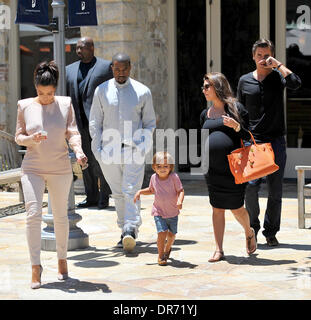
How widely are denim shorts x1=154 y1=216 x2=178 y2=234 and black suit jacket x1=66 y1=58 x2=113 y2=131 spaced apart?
3.24 meters

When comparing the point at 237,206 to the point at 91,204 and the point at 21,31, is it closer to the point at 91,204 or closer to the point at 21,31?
the point at 91,204

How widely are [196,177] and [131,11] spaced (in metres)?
2.76

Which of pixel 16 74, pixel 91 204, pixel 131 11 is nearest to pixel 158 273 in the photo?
pixel 91 204

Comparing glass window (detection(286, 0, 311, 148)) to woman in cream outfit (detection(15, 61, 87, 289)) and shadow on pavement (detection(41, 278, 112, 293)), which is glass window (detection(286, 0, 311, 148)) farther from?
shadow on pavement (detection(41, 278, 112, 293))

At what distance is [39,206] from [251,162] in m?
1.81

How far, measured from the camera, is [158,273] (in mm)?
6746

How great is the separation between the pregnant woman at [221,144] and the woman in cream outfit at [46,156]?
121cm

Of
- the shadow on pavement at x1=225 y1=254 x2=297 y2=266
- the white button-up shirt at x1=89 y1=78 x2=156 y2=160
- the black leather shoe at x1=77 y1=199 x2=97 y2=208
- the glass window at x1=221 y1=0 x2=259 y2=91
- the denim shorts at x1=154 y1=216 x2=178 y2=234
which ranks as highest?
the glass window at x1=221 y1=0 x2=259 y2=91

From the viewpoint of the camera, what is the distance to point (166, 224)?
7.14 m

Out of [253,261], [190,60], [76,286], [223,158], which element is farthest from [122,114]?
[190,60]

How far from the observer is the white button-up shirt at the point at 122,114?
24.9 ft

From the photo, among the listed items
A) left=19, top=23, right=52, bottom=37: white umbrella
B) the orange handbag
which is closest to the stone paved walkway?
the orange handbag

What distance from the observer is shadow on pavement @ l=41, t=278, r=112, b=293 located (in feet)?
20.3

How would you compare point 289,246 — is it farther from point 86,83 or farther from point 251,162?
point 86,83
